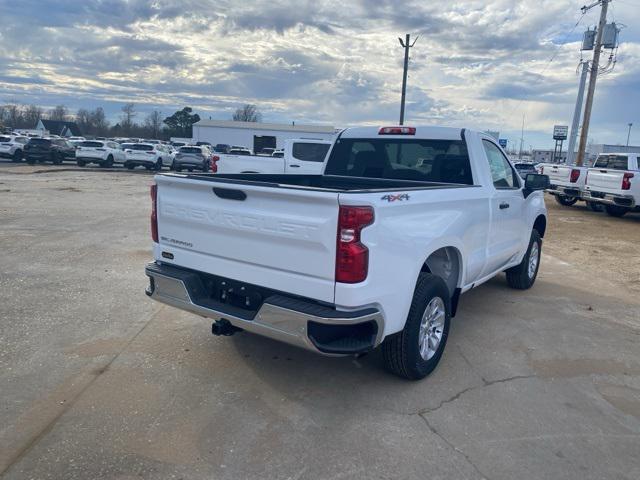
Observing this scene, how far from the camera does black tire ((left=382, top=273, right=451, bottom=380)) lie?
12.8 ft

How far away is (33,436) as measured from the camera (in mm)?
3225

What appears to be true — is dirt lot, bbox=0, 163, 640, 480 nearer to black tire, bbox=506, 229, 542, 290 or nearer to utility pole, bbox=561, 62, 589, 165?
black tire, bbox=506, 229, 542, 290

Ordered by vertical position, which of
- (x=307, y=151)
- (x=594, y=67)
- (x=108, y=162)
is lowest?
(x=108, y=162)

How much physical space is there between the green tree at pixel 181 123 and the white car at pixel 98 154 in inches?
2642

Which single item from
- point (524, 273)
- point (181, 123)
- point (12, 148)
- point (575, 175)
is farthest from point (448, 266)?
point (181, 123)

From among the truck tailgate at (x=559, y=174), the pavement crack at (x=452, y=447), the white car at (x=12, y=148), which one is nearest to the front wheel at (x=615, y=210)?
the truck tailgate at (x=559, y=174)

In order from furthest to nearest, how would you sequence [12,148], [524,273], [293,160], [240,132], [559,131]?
[240,132] → [559,131] → [12,148] → [293,160] → [524,273]

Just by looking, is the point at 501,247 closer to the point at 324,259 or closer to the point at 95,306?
the point at 324,259

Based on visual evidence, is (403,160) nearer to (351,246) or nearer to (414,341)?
(414,341)

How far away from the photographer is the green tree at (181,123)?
97.6m

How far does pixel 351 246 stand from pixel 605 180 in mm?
15519

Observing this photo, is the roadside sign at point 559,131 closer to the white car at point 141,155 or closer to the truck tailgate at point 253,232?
the white car at point 141,155

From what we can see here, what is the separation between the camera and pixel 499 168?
227 inches

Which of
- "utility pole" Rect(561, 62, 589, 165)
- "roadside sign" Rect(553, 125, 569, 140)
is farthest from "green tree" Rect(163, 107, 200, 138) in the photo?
"utility pole" Rect(561, 62, 589, 165)
